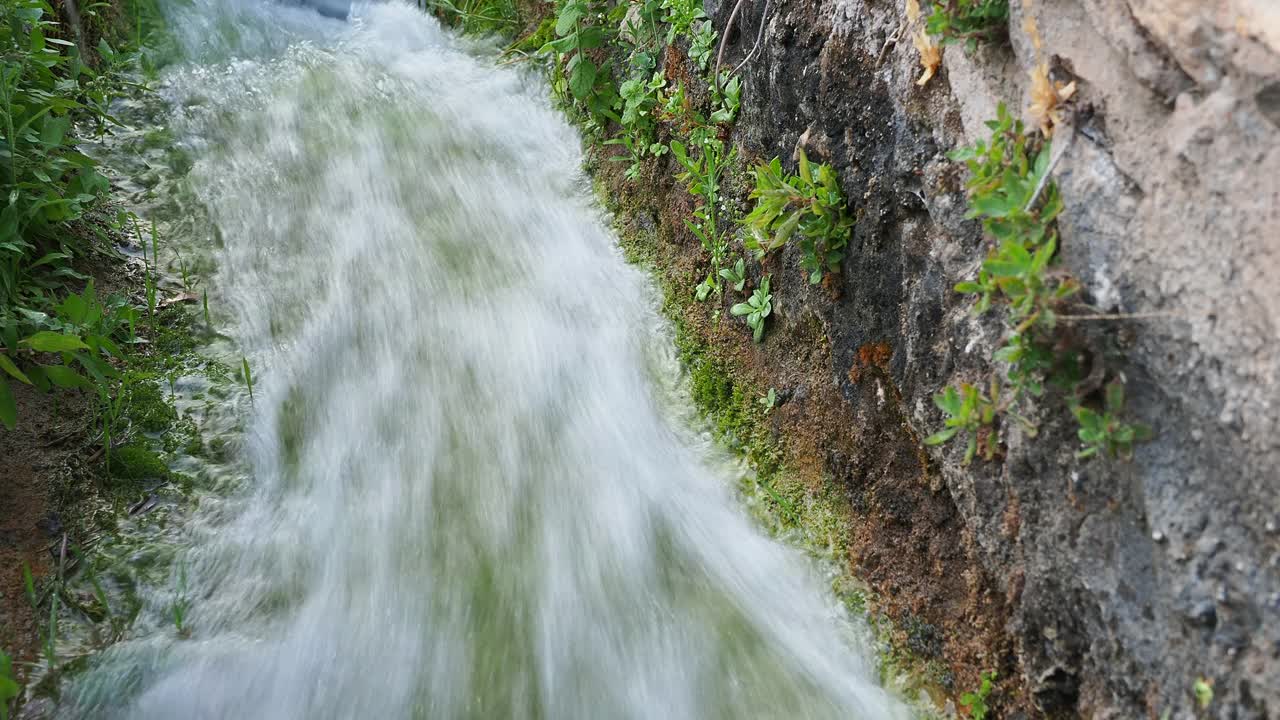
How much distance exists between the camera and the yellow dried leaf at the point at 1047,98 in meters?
1.61

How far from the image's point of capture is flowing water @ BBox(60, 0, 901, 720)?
2236mm

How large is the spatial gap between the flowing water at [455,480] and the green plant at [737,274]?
0.39 m

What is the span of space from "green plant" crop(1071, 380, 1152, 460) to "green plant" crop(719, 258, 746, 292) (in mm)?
1444

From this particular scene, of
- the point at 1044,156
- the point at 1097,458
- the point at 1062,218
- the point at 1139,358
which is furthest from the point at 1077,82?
the point at 1097,458

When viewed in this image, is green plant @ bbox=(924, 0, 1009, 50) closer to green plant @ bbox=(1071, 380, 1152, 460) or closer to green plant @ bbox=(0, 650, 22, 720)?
green plant @ bbox=(1071, 380, 1152, 460)

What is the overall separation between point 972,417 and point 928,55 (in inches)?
33.8

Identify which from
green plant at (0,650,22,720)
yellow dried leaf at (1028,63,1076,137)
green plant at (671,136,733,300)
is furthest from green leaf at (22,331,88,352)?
yellow dried leaf at (1028,63,1076,137)

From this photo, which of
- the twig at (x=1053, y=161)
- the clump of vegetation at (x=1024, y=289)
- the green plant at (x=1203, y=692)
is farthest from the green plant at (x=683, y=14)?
the green plant at (x=1203, y=692)

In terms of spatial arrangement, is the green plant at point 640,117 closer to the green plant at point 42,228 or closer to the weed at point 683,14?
the weed at point 683,14

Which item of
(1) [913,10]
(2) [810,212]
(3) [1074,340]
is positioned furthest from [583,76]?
(3) [1074,340]

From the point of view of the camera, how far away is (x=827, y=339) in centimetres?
248

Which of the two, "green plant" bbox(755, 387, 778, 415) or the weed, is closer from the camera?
"green plant" bbox(755, 387, 778, 415)

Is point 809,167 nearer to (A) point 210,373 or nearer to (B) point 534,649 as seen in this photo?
(B) point 534,649

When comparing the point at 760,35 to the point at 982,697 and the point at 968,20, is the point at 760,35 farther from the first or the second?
the point at 982,697
